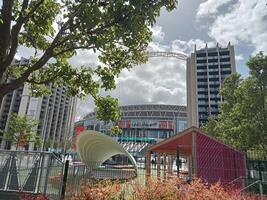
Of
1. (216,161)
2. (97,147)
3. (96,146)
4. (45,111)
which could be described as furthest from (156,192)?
(45,111)

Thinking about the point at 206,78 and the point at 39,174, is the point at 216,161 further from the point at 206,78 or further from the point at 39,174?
the point at 206,78

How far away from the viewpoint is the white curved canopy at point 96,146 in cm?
2536

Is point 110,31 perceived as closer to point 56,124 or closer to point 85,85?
point 85,85

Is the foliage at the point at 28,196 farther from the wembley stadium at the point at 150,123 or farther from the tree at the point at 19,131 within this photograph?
the wembley stadium at the point at 150,123

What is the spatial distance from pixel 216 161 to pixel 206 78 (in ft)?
275

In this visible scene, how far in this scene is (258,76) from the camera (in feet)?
63.3

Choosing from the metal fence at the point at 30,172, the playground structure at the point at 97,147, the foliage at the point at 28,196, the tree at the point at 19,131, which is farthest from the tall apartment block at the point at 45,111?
the foliage at the point at 28,196

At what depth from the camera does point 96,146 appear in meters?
31.6

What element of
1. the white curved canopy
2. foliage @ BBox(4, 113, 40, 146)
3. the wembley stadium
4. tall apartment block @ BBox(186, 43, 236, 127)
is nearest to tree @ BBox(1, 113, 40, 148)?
foliage @ BBox(4, 113, 40, 146)

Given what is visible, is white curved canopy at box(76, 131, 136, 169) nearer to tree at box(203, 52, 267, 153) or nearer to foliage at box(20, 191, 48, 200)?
tree at box(203, 52, 267, 153)

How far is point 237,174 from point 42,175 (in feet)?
38.8

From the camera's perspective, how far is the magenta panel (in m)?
14.1

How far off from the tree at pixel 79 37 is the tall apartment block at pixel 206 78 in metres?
83.2

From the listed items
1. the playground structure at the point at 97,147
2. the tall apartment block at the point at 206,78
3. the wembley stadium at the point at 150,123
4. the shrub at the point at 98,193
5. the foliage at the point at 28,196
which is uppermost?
the tall apartment block at the point at 206,78
